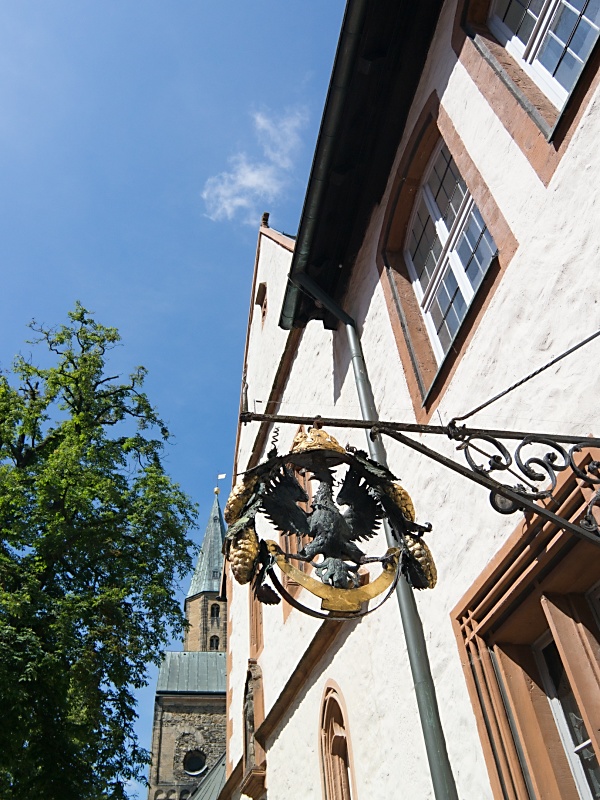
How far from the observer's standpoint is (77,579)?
38.4ft

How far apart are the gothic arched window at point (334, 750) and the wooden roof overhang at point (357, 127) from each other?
3955 millimetres

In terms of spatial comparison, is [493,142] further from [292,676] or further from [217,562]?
[217,562]

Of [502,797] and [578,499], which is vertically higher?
Result: [578,499]

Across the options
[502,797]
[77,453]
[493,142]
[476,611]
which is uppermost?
[77,453]

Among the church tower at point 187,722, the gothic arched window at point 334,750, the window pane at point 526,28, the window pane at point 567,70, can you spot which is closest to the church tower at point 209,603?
the church tower at point 187,722

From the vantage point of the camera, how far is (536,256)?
442cm

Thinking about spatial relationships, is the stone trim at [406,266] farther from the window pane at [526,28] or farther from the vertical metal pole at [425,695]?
the vertical metal pole at [425,695]

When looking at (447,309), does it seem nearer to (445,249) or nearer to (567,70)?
(445,249)

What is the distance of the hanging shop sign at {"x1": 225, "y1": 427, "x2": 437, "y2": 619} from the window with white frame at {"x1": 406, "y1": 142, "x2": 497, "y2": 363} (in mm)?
2223

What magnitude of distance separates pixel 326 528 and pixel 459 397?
2.18 m

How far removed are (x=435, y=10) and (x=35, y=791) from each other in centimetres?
947

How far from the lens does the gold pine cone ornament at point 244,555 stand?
312 centimetres

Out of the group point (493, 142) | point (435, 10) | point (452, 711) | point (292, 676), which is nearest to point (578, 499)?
point (452, 711)

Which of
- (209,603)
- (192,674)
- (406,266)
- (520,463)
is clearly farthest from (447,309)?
(209,603)
